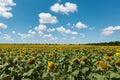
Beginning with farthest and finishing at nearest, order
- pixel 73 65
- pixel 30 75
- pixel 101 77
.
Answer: pixel 73 65 < pixel 30 75 < pixel 101 77

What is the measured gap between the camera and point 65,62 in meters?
9.12

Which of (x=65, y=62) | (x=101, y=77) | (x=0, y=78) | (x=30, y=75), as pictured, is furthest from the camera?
(x=65, y=62)

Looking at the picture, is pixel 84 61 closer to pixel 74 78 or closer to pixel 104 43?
pixel 74 78

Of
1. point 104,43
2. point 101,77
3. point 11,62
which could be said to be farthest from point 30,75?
point 104,43

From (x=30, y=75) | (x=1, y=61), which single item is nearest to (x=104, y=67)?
(x=30, y=75)

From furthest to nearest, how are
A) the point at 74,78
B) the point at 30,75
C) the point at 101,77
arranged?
the point at 30,75, the point at 74,78, the point at 101,77

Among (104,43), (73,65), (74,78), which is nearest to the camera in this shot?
(74,78)

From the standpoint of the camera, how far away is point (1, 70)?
22.3 ft

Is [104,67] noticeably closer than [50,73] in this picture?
Yes

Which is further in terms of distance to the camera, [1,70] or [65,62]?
[65,62]

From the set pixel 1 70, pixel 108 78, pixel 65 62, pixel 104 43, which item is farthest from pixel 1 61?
pixel 104 43

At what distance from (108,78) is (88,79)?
0.83m

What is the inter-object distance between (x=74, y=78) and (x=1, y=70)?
6.43ft

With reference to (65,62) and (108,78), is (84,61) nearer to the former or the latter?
(65,62)
